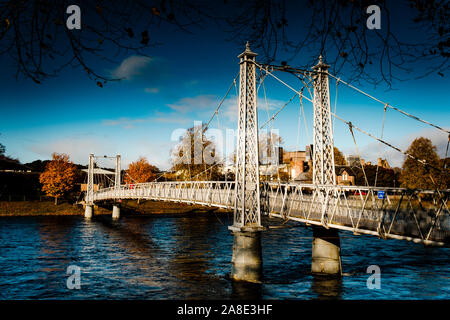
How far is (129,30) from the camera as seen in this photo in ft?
12.5

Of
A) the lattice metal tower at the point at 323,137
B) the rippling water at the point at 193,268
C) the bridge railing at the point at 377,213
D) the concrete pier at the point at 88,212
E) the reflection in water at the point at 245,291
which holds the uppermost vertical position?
the lattice metal tower at the point at 323,137

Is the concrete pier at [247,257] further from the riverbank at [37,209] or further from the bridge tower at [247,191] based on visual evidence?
the riverbank at [37,209]

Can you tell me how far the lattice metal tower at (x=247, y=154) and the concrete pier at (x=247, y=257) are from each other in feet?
1.60

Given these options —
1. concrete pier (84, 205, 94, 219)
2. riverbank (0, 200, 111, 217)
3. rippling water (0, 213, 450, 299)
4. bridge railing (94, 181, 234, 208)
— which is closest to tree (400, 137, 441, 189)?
rippling water (0, 213, 450, 299)

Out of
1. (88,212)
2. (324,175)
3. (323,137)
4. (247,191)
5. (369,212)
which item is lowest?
(88,212)

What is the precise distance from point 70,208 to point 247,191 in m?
46.9

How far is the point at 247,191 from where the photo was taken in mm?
17125

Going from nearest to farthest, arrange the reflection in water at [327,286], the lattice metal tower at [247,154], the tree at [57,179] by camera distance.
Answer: the reflection in water at [327,286] → the lattice metal tower at [247,154] → the tree at [57,179]

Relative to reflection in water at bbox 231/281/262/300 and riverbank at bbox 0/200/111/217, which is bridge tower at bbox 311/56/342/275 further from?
riverbank at bbox 0/200/111/217

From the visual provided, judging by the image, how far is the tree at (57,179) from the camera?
187ft

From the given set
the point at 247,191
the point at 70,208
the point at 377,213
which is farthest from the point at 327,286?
the point at 70,208

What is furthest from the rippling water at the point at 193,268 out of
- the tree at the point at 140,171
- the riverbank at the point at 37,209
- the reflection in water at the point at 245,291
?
the tree at the point at 140,171

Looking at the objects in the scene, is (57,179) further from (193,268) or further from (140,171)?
(193,268)

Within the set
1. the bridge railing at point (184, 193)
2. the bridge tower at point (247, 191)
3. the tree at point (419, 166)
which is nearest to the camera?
the bridge tower at point (247, 191)
